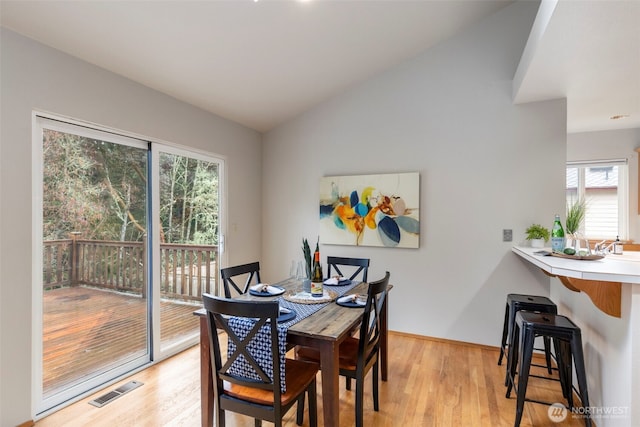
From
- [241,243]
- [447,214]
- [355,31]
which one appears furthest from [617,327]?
[241,243]

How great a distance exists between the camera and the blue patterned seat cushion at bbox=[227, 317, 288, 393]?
1589mm

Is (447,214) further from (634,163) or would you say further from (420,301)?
(634,163)

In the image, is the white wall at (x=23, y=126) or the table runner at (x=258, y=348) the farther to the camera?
the white wall at (x=23, y=126)

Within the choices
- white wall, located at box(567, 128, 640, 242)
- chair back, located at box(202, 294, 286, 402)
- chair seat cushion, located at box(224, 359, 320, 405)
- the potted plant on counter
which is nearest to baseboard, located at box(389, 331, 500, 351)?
the potted plant on counter

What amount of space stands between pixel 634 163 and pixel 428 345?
12.4 ft

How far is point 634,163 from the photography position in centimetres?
429

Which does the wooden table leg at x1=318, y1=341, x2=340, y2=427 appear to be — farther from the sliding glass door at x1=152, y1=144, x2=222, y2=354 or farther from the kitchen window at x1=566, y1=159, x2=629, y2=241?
the kitchen window at x1=566, y1=159, x2=629, y2=241

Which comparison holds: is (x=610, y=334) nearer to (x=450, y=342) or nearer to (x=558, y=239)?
(x=558, y=239)

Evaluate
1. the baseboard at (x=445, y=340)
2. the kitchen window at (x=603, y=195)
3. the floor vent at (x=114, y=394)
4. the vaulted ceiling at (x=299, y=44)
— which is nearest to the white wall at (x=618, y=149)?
the kitchen window at (x=603, y=195)

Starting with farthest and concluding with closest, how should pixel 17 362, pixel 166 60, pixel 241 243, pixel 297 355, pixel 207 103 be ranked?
pixel 241 243, pixel 207 103, pixel 166 60, pixel 297 355, pixel 17 362

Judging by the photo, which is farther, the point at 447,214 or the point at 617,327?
the point at 447,214

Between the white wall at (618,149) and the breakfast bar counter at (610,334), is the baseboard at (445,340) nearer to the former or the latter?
the breakfast bar counter at (610,334)

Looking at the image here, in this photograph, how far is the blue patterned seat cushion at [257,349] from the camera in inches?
62.6

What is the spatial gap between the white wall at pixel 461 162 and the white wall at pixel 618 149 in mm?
2034
